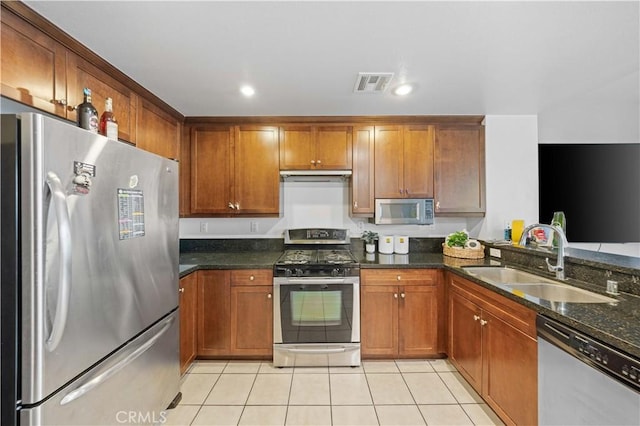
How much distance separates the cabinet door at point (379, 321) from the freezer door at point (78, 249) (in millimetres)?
1705

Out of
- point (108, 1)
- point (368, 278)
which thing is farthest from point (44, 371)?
point (368, 278)

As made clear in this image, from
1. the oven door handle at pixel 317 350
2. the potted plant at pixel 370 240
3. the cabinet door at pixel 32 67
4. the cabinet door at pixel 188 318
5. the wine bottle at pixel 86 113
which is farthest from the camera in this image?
the potted plant at pixel 370 240

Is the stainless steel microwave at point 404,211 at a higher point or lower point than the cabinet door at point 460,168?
lower

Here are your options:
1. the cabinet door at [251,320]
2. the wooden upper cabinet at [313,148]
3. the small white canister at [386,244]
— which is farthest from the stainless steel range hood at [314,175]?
the cabinet door at [251,320]

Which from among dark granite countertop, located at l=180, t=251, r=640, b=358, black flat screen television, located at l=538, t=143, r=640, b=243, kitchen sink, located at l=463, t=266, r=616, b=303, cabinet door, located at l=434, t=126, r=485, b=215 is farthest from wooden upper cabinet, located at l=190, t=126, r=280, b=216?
black flat screen television, located at l=538, t=143, r=640, b=243

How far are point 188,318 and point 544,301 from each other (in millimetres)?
2501

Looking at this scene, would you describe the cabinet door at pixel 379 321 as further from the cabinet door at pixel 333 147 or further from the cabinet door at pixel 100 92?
the cabinet door at pixel 100 92

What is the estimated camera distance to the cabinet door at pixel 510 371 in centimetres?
151

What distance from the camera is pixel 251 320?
2578mm

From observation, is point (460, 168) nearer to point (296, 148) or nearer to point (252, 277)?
point (296, 148)

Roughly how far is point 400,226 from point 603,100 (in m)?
2.33

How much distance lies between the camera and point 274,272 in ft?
8.34

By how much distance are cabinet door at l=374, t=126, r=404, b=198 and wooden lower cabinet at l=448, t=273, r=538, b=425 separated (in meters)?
1.05

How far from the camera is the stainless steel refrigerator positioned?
99 centimetres
